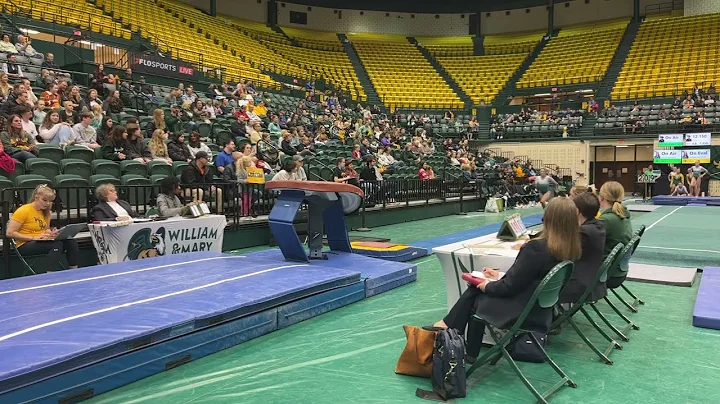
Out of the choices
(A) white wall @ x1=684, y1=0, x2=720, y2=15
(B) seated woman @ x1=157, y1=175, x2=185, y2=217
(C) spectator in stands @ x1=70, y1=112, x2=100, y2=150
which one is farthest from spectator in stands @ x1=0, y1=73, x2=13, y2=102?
(A) white wall @ x1=684, y1=0, x2=720, y2=15

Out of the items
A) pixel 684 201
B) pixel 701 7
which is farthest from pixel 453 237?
pixel 701 7

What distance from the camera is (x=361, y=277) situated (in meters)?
5.30

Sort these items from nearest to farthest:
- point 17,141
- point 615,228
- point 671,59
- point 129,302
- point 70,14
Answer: point 129,302 → point 615,228 → point 17,141 → point 70,14 → point 671,59

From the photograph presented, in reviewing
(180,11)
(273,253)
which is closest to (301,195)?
(273,253)

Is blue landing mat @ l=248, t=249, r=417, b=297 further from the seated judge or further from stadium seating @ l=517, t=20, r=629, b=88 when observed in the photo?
stadium seating @ l=517, t=20, r=629, b=88

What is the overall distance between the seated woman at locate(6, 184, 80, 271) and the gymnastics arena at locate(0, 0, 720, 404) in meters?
0.02

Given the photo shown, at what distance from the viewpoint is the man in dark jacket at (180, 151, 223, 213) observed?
7.30 m

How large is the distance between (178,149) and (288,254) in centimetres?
387

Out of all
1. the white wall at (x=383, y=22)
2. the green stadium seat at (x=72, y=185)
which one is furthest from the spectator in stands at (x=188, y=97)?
the white wall at (x=383, y=22)

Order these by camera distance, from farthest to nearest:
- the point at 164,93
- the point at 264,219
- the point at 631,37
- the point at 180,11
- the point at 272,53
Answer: the point at 631,37 < the point at 272,53 < the point at 180,11 < the point at 164,93 < the point at 264,219

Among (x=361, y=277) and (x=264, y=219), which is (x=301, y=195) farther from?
(x=264, y=219)

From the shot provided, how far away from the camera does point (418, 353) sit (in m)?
3.20

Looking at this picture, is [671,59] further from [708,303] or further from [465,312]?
[465,312]

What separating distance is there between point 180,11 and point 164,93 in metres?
12.8
